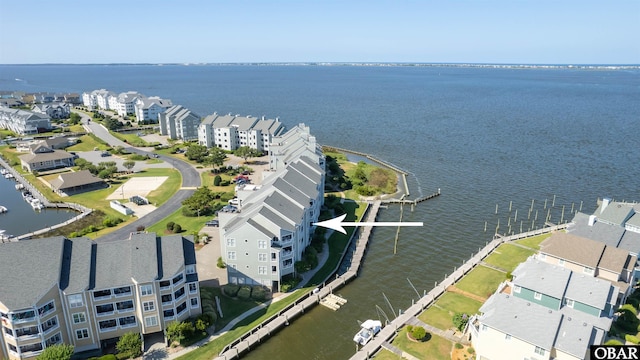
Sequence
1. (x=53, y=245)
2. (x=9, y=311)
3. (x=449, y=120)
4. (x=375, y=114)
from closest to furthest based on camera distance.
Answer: (x=9, y=311), (x=53, y=245), (x=449, y=120), (x=375, y=114)

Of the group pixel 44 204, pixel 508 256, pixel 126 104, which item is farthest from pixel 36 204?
pixel 126 104

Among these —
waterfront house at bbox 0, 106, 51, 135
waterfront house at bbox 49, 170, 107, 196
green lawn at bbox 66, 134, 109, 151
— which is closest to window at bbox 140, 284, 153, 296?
waterfront house at bbox 49, 170, 107, 196

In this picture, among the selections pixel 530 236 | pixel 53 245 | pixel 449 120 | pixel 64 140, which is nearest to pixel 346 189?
pixel 530 236

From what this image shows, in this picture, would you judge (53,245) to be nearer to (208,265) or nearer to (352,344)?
(208,265)

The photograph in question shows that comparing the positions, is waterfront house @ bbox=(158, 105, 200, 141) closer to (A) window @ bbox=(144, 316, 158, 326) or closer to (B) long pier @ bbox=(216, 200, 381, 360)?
(B) long pier @ bbox=(216, 200, 381, 360)

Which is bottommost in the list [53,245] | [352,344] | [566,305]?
[352,344]
